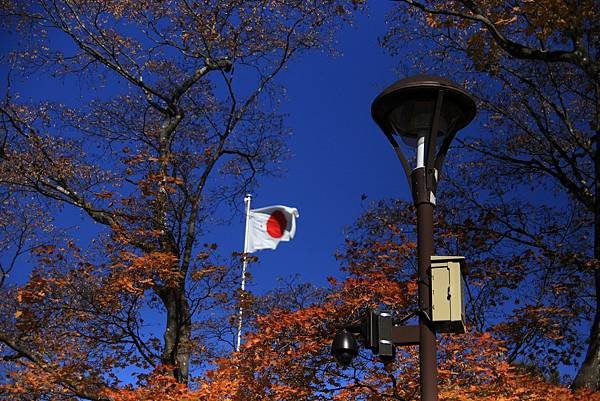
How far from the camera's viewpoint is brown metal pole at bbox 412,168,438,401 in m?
4.09

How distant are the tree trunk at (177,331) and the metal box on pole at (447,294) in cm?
771

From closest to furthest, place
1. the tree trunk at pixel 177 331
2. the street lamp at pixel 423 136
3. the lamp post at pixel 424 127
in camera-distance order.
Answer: the street lamp at pixel 423 136 < the lamp post at pixel 424 127 < the tree trunk at pixel 177 331

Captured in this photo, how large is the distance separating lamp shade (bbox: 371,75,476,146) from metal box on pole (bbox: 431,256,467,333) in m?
0.97

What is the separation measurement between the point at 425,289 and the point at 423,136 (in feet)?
3.61

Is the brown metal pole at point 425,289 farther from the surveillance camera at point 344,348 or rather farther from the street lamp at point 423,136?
the surveillance camera at point 344,348

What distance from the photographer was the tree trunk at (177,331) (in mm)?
11328

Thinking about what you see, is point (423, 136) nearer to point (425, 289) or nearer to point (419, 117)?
point (419, 117)

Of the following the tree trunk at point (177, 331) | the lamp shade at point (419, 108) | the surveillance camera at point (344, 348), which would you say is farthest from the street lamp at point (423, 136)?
the tree trunk at point (177, 331)

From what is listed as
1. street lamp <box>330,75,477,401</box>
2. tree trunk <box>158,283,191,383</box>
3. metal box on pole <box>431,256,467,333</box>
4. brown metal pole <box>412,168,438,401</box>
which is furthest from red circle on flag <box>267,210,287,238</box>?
metal box on pole <box>431,256,467,333</box>

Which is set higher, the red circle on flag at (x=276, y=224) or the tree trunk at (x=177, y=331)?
the red circle on flag at (x=276, y=224)

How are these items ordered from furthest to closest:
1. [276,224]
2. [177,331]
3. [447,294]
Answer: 1. [276,224]
2. [177,331]
3. [447,294]

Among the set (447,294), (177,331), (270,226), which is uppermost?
(270,226)

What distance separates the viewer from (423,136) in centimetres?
465

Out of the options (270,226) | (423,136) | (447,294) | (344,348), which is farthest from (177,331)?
(447,294)
